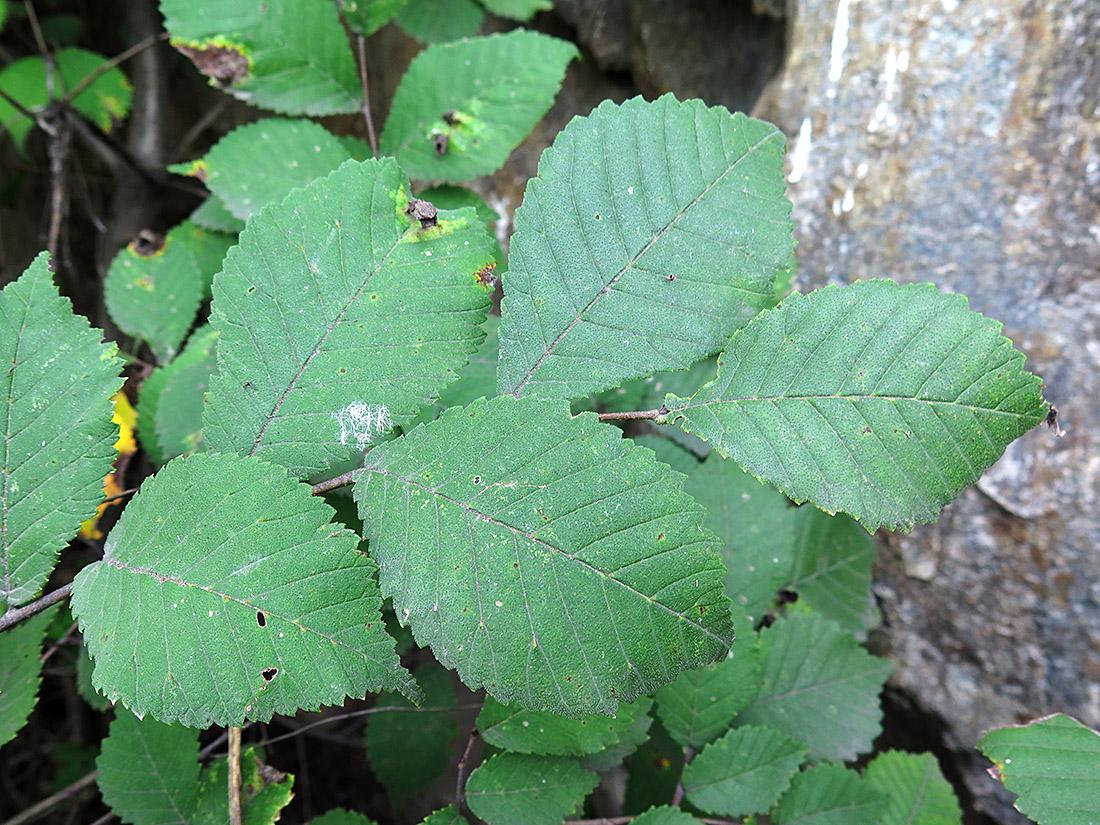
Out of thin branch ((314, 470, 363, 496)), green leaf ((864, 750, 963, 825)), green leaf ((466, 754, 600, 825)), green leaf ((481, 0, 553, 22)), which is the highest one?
green leaf ((481, 0, 553, 22))

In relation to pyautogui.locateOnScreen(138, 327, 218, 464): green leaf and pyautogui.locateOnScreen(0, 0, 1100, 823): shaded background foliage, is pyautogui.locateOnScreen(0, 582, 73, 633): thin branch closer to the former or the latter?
pyautogui.locateOnScreen(138, 327, 218, 464): green leaf

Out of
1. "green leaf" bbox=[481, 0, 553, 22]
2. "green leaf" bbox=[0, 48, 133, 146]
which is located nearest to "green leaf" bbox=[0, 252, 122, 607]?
"green leaf" bbox=[481, 0, 553, 22]

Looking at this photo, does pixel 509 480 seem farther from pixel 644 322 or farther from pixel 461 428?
pixel 644 322

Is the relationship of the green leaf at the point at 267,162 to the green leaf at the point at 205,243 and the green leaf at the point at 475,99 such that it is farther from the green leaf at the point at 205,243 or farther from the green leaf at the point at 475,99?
the green leaf at the point at 205,243

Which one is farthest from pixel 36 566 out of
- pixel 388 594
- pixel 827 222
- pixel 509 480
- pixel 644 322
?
pixel 827 222

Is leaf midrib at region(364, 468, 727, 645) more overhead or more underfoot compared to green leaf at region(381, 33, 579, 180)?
more underfoot

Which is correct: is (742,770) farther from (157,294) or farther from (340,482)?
(157,294)

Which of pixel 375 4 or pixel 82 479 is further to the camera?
pixel 375 4

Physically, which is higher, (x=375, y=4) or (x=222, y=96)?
(x=375, y=4)
